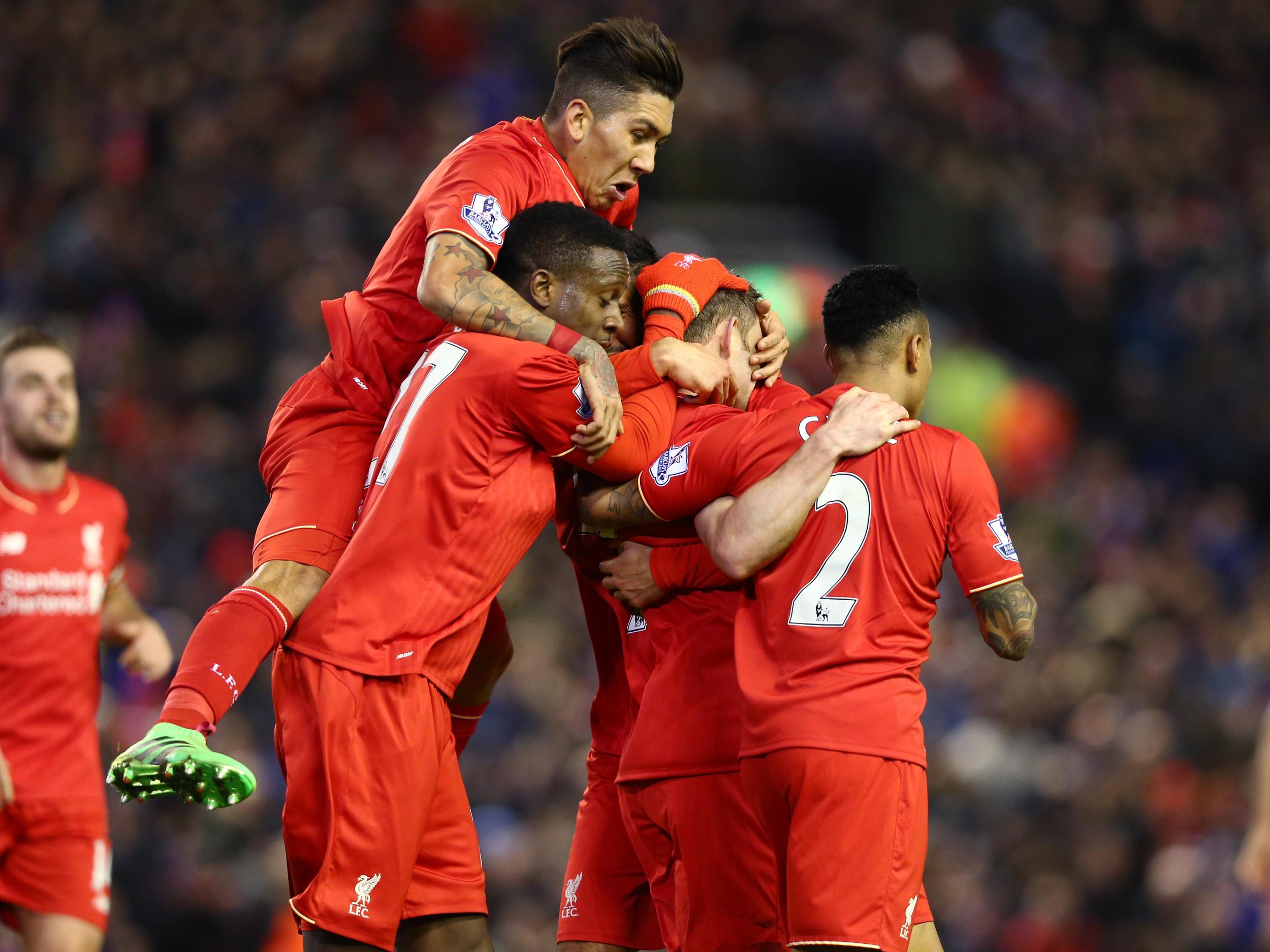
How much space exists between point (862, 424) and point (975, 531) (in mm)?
403

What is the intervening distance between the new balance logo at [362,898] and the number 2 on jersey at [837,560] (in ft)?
4.05

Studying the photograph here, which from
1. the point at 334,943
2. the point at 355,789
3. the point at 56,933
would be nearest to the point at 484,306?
the point at 355,789

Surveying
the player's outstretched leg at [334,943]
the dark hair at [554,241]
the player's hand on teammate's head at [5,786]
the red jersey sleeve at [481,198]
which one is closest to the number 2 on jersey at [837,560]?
the dark hair at [554,241]

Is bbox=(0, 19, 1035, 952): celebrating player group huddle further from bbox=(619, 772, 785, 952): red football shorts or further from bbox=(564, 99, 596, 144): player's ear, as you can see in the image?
bbox=(564, 99, 596, 144): player's ear

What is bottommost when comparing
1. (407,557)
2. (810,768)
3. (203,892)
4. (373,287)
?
(203,892)

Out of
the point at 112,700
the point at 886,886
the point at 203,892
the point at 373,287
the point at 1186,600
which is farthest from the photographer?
the point at 1186,600

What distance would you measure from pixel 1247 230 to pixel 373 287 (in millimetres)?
12155

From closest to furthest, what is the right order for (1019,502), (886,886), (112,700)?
(886,886) → (112,700) → (1019,502)

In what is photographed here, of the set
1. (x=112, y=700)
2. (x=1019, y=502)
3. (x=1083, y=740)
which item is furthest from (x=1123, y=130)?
(x=112, y=700)

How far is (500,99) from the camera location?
13961 millimetres

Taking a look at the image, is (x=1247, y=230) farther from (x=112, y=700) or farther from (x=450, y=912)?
(x=450, y=912)

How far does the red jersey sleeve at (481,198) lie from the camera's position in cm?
438

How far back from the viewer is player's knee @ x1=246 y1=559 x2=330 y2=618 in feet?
14.1

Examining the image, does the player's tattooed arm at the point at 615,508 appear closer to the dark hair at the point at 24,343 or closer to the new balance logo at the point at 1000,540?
the new balance logo at the point at 1000,540
